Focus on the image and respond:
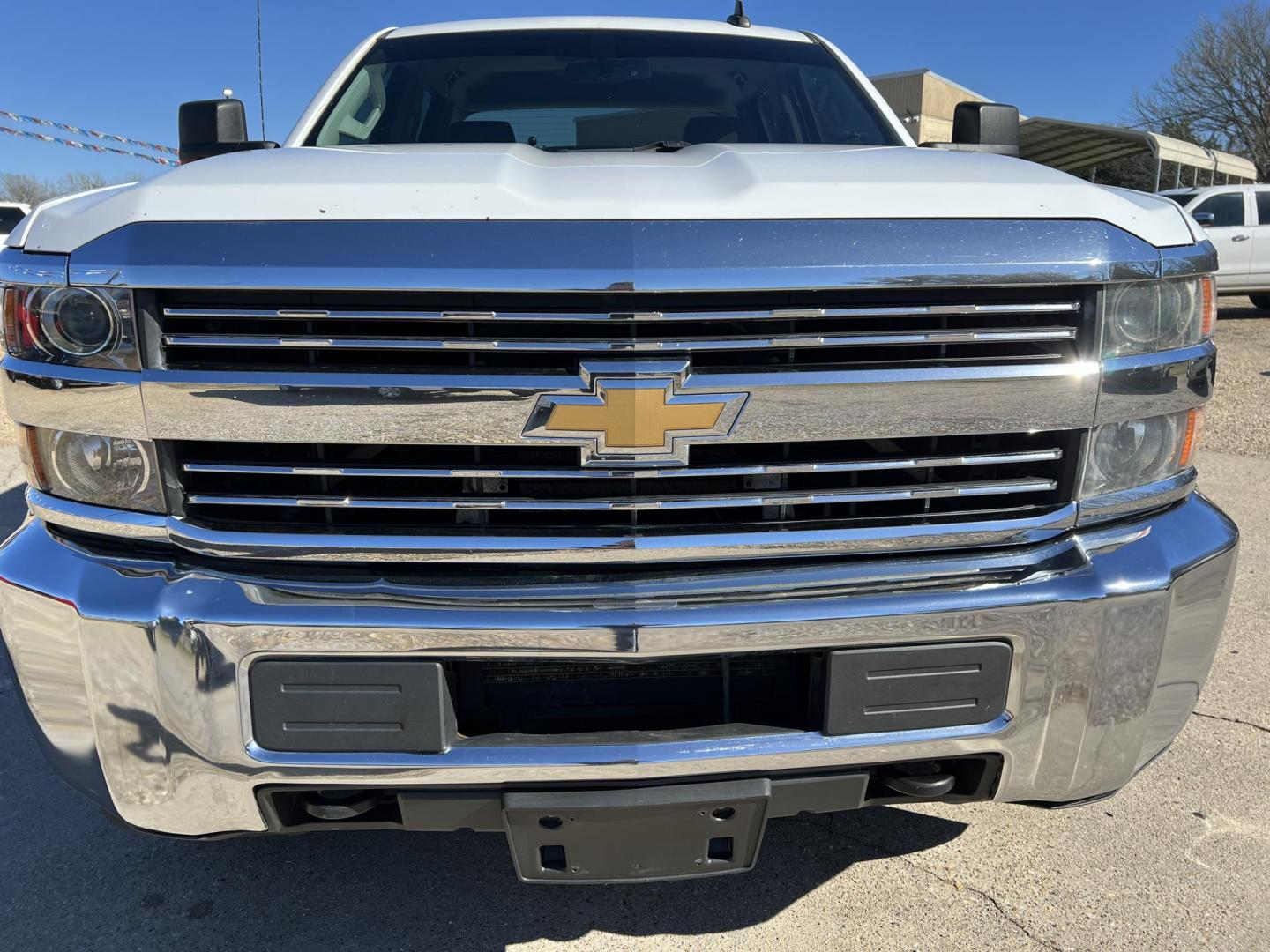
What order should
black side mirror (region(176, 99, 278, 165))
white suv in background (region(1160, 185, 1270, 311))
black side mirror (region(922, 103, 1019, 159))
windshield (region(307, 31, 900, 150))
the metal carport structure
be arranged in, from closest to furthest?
black side mirror (region(176, 99, 278, 165))
black side mirror (region(922, 103, 1019, 159))
windshield (region(307, 31, 900, 150))
white suv in background (region(1160, 185, 1270, 311))
the metal carport structure

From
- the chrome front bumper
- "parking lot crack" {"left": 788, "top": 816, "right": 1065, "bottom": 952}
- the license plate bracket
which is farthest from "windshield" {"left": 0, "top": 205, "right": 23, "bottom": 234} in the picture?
the license plate bracket

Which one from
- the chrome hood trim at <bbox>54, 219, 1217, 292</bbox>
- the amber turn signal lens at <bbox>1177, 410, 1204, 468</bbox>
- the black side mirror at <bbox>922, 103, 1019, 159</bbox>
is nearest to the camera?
the chrome hood trim at <bbox>54, 219, 1217, 292</bbox>

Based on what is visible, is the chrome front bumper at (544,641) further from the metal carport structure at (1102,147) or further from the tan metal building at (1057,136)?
the tan metal building at (1057,136)

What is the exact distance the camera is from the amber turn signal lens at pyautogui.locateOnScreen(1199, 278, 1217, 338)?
5.89ft

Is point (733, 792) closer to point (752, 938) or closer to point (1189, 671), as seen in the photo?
point (752, 938)

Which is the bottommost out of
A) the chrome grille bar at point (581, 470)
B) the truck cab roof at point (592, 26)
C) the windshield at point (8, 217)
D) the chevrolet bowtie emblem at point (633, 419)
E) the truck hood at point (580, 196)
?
the windshield at point (8, 217)

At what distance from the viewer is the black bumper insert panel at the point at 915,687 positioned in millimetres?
1599

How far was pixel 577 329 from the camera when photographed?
5.06 feet

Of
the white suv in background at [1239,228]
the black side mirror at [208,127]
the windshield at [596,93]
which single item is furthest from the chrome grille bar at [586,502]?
the white suv in background at [1239,228]

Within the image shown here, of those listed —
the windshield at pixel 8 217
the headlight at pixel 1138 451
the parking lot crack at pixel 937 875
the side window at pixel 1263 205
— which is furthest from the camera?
the windshield at pixel 8 217

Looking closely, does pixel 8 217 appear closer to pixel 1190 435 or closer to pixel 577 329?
pixel 577 329

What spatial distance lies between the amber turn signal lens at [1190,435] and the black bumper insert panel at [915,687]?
0.59 m

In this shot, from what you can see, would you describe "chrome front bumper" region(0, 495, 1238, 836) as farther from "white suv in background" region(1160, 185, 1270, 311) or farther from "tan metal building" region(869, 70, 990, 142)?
"tan metal building" region(869, 70, 990, 142)

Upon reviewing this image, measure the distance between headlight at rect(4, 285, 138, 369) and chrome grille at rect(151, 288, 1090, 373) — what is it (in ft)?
0.20
